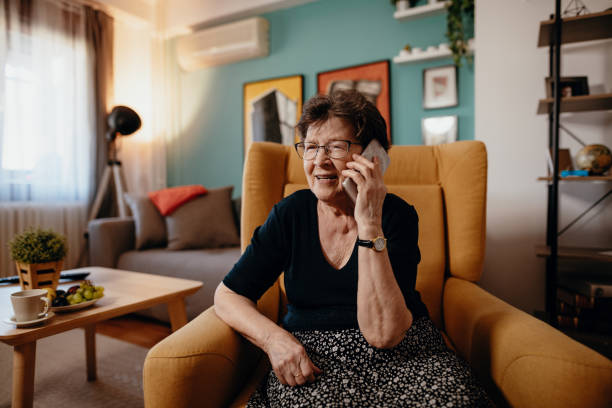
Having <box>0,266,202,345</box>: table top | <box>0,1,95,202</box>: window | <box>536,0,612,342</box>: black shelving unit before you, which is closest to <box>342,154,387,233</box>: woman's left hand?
<box>0,266,202,345</box>: table top

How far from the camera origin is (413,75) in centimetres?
271

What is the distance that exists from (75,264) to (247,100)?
2.12 meters

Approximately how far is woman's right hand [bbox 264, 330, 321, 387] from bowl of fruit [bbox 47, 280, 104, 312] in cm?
76

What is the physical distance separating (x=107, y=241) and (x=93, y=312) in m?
1.57

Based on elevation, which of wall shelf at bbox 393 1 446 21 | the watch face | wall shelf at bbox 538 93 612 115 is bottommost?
the watch face

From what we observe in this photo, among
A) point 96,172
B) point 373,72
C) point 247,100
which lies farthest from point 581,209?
point 96,172

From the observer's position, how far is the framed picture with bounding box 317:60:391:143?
2.79m

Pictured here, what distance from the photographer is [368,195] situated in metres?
0.81

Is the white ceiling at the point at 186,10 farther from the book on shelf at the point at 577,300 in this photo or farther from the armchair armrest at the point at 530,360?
the armchair armrest at the point at 530,360

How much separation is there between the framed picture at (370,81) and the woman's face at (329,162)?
191 cm

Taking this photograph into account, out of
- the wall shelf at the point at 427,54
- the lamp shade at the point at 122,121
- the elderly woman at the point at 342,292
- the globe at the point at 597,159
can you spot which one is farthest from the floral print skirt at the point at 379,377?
the lamp shade at the point at 122,121

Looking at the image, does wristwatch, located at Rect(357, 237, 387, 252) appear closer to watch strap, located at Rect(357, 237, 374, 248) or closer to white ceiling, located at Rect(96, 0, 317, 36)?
watch strap, located at Rect(357, 237, 374, 248)

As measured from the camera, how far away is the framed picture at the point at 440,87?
2.54 m

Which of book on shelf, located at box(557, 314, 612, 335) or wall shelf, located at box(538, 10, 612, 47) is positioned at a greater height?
wall shelf, located at box(538, 10, 612, 47)
